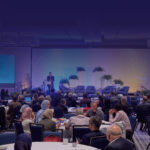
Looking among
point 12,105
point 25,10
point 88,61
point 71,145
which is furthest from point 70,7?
point 88,61

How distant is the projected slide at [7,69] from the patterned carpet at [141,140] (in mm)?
11953

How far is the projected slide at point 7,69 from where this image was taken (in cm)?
1973

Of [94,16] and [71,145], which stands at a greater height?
[94,16]

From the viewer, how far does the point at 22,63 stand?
21141 mm

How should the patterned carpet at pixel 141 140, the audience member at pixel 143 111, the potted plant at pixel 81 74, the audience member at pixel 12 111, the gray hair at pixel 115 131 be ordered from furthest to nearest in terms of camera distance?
the potted plant at pixel 81 74 → the audience member at pixel 143 111 → the audience member at pixel 12 111 → the patterned carpet at pixel 141 140 → the gray hair at pixel 115 131

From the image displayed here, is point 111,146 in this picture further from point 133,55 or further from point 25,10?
point 133,55

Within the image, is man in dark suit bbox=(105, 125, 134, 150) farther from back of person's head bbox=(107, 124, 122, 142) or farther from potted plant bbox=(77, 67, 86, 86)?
potted plant bbox=(77, 67, 86, 86)

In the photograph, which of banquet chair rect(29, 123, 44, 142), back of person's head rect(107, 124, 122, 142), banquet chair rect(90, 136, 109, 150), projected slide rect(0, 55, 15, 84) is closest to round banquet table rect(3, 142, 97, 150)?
banquet chair rect(90, 136, 109, 150)

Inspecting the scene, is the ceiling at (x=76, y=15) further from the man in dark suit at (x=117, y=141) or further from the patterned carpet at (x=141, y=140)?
the man in dark suit at (x=117, y=141)

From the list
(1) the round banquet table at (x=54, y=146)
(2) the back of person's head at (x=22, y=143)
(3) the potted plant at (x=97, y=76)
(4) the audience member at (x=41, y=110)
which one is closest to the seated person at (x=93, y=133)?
(1) the round banquet table at (x=54, y=146)

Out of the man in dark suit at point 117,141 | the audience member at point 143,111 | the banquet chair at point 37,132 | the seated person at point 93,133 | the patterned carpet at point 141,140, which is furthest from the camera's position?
the audience member at point 143,111

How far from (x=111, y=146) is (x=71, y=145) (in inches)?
44.5

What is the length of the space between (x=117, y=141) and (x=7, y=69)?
17.0 meters

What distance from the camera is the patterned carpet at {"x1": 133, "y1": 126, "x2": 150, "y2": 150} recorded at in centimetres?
774
